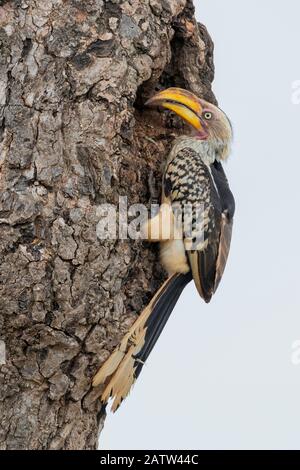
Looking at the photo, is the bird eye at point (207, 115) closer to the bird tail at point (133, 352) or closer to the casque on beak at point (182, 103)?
the casque on beak at point (182, 103)

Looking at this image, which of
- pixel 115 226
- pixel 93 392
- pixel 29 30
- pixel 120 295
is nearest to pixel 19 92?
pixel 29 30

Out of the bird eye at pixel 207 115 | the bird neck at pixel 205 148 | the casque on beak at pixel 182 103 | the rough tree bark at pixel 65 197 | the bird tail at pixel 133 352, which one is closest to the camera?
the rough tree bark at pixel 65 197

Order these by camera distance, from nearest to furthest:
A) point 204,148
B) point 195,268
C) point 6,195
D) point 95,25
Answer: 1. point 6,195
2. point 95,25
3. point 195,268
4. point 204,148

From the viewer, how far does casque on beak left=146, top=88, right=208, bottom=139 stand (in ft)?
14.8

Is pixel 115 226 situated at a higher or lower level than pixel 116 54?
lower

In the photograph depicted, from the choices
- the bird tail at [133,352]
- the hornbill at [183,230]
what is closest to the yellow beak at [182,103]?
the hornbill at [183,230]

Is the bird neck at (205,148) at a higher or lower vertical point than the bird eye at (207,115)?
lower

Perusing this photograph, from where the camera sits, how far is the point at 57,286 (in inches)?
155

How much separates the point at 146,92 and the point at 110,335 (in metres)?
1.16

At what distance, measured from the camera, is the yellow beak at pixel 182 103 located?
4496 mm

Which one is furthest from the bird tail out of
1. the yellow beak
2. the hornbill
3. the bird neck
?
the yellow beak

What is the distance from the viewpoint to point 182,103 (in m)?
4.60

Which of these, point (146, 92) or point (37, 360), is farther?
point (146, 92)

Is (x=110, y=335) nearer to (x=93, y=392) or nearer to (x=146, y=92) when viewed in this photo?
(x=93, y=392)
